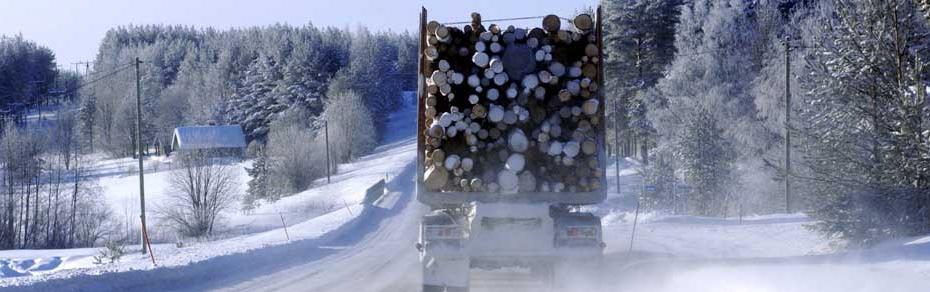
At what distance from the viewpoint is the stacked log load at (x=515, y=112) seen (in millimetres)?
10523

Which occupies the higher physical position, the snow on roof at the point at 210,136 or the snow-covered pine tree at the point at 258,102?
the snow-covered pine tree at the point at 258,102

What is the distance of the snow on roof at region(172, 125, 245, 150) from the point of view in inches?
3354

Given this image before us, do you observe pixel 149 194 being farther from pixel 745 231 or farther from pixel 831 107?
pixel 831 107

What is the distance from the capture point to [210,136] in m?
86.0

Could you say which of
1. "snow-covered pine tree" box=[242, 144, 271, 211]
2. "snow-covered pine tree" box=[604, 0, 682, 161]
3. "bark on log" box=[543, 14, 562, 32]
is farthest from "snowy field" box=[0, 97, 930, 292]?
"snow-covered pine tree" box=[242, 144, 271, 211]

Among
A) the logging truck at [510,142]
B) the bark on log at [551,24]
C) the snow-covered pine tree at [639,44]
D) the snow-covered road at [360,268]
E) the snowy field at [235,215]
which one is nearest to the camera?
the logging truck at [510,142]

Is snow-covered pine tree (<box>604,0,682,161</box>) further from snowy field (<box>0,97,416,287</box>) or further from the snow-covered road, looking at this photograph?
the snow-covered road

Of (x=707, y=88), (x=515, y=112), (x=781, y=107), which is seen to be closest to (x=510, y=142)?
(x=515, y=112)

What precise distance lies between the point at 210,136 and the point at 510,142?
79.2 m

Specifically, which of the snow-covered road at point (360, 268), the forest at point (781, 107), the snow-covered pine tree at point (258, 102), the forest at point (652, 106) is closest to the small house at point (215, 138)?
the snow-covered pine tree at point (258, 102)

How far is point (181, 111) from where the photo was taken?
114 metres

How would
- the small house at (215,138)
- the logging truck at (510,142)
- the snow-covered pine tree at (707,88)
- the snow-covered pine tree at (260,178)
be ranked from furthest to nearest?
the small house at (215,138) < the snow-covered pine tree at (260,178) < the snow-covered pine tree at (707,88) < the logging truck at (510,142)

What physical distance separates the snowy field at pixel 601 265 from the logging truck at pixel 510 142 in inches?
34.1

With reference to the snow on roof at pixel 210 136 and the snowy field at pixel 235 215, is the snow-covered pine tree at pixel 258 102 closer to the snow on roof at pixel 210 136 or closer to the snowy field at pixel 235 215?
the snow on roof at pixel 210 136
